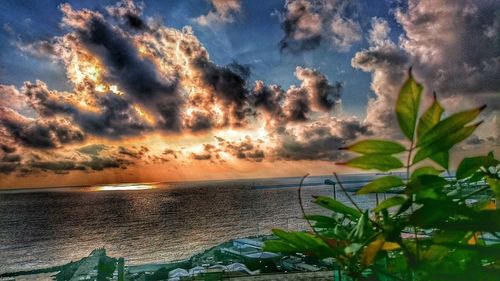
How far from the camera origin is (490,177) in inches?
20.2

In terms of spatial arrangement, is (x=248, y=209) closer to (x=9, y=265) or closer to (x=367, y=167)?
(x=9, y=265)

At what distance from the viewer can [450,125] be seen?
38 centimetres

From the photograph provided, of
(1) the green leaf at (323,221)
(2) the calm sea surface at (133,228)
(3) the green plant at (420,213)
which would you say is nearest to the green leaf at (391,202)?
(3) the green plant at (420,213)

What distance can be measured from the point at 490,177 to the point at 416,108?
24cm

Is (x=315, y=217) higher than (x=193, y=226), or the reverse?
(x=315, y=217)

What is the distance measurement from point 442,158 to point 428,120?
0.21ft

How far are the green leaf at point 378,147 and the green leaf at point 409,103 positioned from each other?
0.07ft


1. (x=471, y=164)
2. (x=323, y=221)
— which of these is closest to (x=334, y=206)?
(x=323, y=221)

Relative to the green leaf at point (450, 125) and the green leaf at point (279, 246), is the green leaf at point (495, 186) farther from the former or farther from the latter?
the green leaf at point (279, 246)

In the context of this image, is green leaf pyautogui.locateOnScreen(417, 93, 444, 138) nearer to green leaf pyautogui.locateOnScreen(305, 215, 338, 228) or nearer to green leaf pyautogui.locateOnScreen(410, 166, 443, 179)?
green leaf pyautogui.locateOnScreen(410, 166, 443, 179)

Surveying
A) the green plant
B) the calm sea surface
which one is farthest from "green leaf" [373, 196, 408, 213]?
the calm sea surface

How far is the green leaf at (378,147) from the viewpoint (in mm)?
395

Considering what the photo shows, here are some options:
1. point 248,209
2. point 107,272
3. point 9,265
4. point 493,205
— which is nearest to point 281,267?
point 107,272

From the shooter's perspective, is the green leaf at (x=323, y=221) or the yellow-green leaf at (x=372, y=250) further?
the green leaf at (x=323, y=221)
